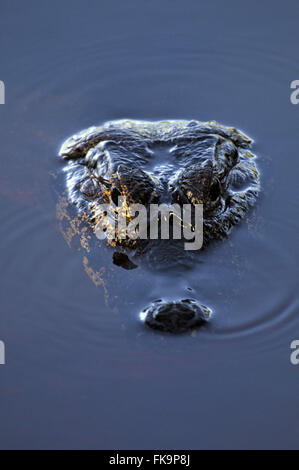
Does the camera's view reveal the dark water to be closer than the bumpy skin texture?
Yes

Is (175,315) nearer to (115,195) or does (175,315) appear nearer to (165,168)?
(115,195)

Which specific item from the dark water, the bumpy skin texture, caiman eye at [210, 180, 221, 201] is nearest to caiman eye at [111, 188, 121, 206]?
the bumpy skin texture

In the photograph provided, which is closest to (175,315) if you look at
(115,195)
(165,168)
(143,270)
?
(143,270)

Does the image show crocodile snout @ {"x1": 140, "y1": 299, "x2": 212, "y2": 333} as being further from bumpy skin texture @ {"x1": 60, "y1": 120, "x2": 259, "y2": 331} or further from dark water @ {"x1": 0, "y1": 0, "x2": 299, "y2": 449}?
bumpy skin texture @ {"x1": 60, "y1": 120, "x2": 259, "y2": 331}

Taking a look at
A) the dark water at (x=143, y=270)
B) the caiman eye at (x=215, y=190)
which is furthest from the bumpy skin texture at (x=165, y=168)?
the dark water at (x=143, y=270)

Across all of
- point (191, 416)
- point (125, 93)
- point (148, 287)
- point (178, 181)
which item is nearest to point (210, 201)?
point (178, 181)

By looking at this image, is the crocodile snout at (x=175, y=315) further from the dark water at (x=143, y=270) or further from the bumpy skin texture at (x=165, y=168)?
the bumpy skin texture at (x=165, y=168)
